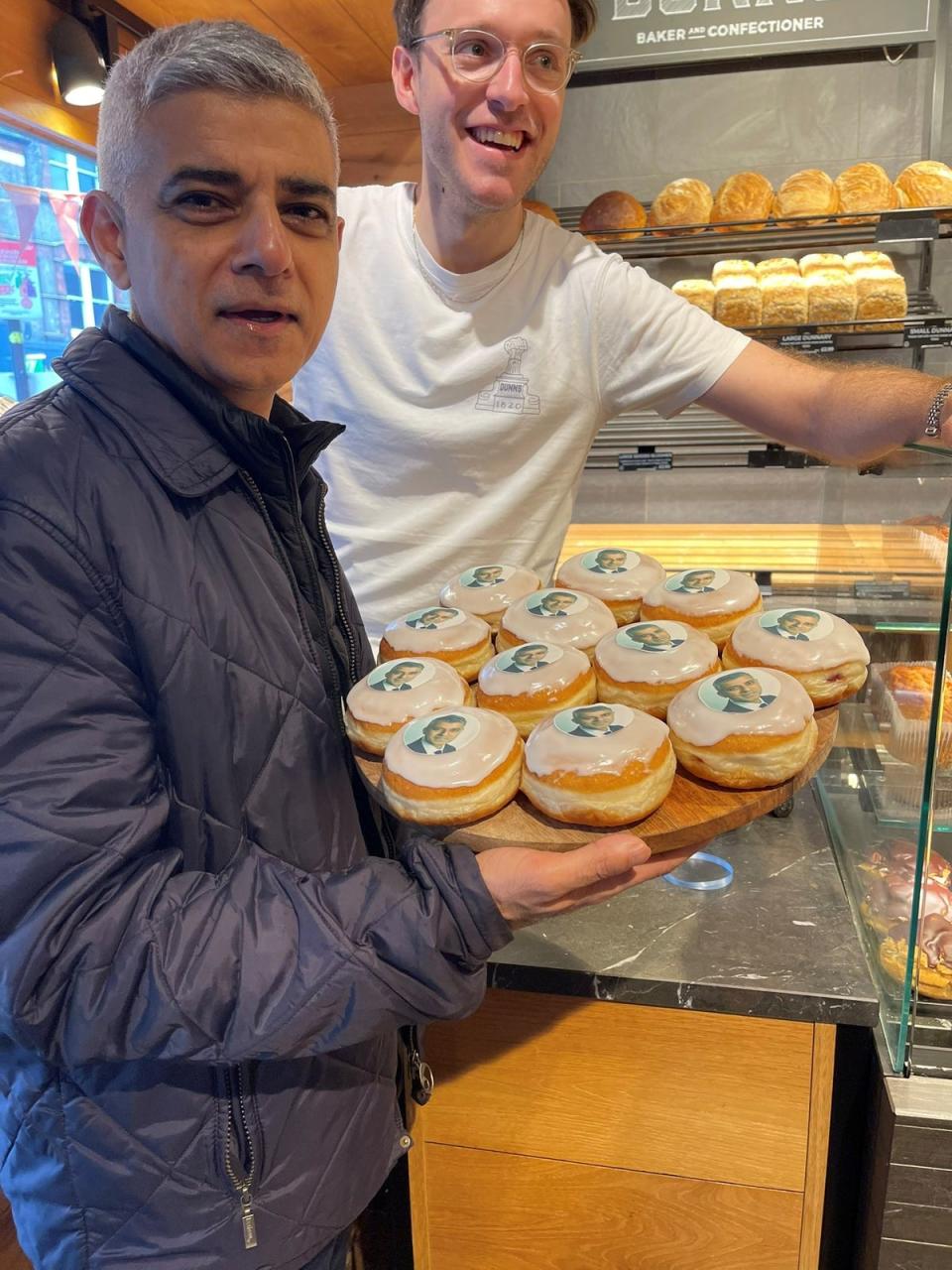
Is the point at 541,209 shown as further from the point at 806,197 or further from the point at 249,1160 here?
the point at 249,1160

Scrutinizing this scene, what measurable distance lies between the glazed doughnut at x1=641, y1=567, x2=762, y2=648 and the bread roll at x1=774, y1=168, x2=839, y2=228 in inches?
68.9

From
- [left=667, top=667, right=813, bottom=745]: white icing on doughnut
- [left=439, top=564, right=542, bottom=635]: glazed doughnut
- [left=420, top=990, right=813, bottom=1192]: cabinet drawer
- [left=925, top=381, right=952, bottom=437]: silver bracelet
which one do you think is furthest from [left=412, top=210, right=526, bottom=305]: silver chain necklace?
[left=420, top=990, right=813, bottom=1192]: cabinet drawer

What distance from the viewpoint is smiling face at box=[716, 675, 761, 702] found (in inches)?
41.6

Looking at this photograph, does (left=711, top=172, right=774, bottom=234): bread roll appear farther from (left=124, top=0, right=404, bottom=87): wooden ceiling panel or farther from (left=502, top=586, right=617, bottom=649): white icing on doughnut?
(left=502, top=586, right=617, bottom=649): white icing on doughnut

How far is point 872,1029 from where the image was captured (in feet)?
4.20

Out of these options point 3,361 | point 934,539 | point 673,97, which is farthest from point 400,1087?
point 673,97

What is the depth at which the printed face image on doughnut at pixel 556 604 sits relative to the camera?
1.27m

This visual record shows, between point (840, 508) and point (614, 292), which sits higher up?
point (614, 292)

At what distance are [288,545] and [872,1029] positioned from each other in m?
1.03

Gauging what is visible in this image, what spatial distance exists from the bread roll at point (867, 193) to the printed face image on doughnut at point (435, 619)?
2.00 meters

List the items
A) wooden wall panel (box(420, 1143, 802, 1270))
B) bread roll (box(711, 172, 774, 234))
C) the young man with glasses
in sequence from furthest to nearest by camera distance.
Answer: bread roll (box(711, 172, 774, 234))
the young man with glasses
wooden wall panel (box(420, 1143, 802, 1270))

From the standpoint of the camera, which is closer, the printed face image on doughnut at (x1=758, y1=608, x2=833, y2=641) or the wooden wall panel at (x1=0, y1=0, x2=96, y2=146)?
the printed face image on doughnut at (x1=758, y1=608, x2=833, y2=641)

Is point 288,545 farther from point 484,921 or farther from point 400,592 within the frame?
point 400,592

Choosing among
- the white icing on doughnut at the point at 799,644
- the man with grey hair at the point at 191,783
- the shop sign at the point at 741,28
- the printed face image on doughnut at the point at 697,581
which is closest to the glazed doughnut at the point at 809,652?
the white icing on doughnut at the point at 799,644
